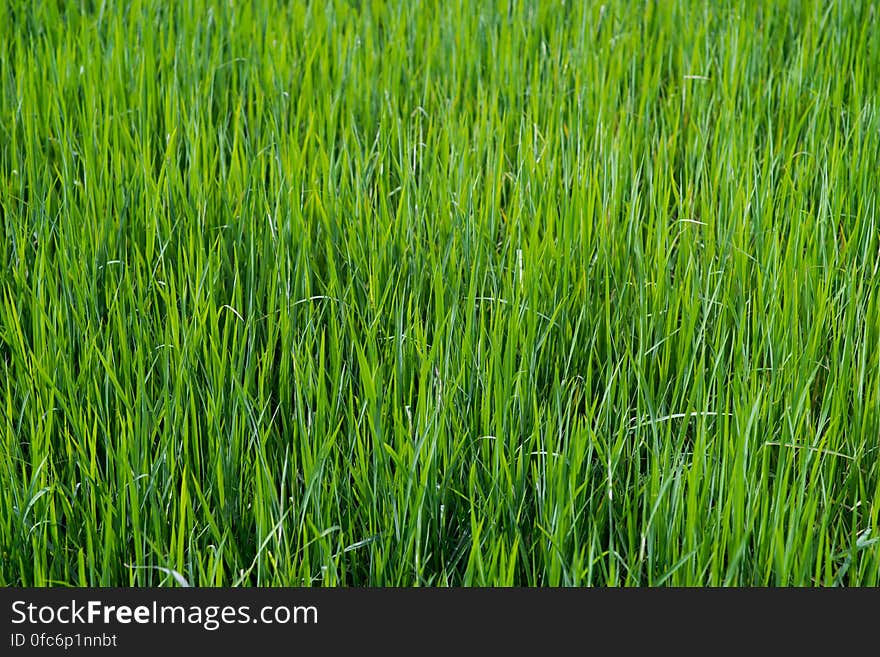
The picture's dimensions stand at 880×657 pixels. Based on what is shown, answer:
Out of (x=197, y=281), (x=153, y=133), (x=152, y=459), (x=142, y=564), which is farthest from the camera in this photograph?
(x=153, y=133)

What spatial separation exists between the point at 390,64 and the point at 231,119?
0.39 meters

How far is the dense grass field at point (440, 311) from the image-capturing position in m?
1.18

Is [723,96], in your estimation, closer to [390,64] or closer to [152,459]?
[390,64]

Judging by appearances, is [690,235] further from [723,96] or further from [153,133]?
[153,133]

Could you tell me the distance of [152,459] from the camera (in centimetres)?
129

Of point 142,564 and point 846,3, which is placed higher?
point 846,3

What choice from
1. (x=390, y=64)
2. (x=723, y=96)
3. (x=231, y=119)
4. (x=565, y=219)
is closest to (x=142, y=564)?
(x=565, y=219)

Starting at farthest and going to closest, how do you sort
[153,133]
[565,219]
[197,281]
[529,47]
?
[529,47] < [153,133] < [565,219] < [197,281]

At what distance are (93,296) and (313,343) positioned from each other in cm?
36

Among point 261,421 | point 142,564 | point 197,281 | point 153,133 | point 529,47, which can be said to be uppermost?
point 529,47

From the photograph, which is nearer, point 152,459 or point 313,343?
point 152,459

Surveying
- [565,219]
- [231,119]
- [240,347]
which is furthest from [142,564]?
[231,119]

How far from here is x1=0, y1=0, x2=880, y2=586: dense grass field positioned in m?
1.18

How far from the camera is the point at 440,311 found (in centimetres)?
145
